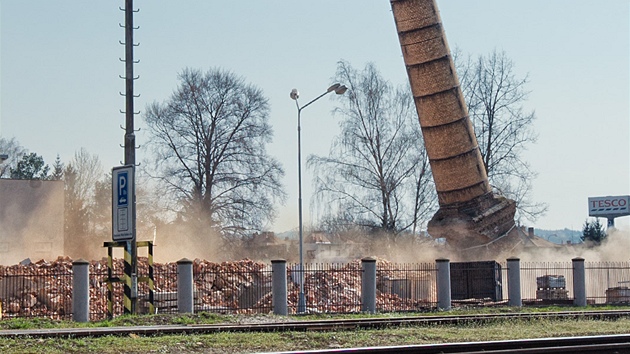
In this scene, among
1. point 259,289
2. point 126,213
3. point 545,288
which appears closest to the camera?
point 126,213

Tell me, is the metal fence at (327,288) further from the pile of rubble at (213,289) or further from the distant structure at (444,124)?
the distant structure at (444,124)

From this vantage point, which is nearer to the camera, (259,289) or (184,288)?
(184,288)

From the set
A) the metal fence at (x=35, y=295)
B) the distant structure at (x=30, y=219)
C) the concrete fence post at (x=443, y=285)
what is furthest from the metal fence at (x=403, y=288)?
the distant structure at (x=30, y=219)

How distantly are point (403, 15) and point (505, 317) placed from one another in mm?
16671

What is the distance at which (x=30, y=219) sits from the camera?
43.6 metres

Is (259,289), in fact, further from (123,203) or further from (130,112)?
(123,203)

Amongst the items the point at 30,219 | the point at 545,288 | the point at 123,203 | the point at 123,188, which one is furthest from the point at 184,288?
the point at 30,219

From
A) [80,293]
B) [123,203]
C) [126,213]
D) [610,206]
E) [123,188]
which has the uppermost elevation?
[610,206]

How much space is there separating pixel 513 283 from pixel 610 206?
39.1 meters

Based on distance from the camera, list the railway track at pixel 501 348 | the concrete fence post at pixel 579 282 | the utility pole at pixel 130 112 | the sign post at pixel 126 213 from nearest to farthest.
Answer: the railway track at pixel 501 348
the sign post at pixel 126 213
the utility pole at pixel 130 112
the concrete fence post at pixel 579 282

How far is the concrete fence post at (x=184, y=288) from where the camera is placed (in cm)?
2278

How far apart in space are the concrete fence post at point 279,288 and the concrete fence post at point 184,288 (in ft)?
7.72

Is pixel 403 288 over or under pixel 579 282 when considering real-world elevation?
under

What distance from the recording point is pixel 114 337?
15.5 meters
